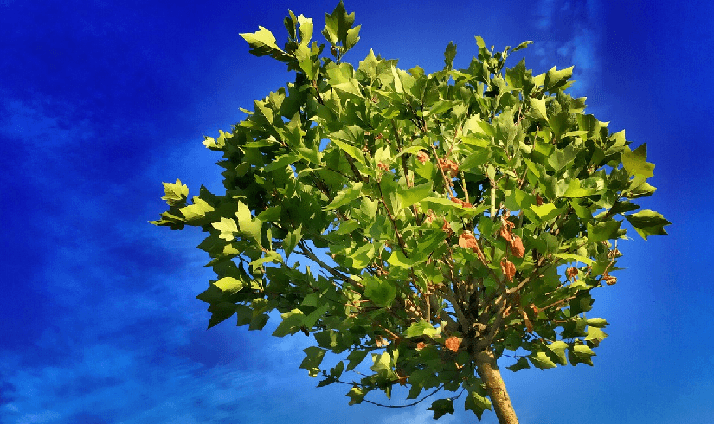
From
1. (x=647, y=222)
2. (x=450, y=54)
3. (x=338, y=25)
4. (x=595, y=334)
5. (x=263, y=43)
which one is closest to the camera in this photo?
(x=647, y=222)

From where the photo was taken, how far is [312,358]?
4.17m

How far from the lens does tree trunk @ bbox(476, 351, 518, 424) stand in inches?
202

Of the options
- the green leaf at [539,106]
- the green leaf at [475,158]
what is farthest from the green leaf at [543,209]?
the green leaf at [539,106]

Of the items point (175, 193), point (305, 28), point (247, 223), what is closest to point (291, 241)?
point (247, 223)

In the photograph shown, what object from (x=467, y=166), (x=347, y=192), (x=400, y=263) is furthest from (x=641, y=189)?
(x=347, y=192)

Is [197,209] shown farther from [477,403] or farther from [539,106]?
[477,403]

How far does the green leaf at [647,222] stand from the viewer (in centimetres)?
332

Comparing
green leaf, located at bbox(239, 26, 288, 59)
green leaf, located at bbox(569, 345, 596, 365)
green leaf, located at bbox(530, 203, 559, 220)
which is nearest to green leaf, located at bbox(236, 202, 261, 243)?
green leaf, located at bbox(239, 26, 288, 59)

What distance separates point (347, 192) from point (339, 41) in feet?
6.51

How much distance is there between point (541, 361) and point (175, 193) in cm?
423

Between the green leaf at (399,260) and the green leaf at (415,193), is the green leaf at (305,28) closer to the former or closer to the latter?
the green leaf at (415,193)

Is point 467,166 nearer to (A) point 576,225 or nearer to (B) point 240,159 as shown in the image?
(A) point 576,225

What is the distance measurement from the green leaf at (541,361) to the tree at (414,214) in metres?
0.02

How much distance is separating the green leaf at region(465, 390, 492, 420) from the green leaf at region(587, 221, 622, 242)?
8.37 feet
